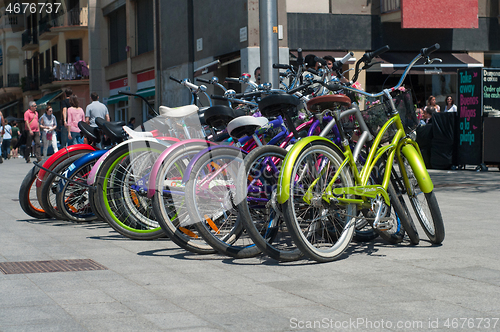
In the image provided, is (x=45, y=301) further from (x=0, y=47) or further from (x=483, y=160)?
(x=0, y=47)

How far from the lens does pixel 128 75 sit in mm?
30328

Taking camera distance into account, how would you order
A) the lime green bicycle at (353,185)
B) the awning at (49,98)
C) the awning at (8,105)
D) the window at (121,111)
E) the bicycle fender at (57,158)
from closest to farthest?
the lime green bicycle at (353,185), the bicycle fender at (57,158), the window at (121,111), the awning at (49,98), the awning at (8,105)

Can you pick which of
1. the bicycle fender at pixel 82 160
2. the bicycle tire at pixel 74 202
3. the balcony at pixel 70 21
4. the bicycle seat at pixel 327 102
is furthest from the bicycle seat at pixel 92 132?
the balcony at pixel 70 21

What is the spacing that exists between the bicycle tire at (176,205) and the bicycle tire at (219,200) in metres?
0.13

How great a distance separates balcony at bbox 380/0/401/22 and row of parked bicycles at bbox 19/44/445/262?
15.3 m

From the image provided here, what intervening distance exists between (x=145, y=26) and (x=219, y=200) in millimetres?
25146

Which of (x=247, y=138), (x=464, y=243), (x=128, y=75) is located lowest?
(x=464, y=243)

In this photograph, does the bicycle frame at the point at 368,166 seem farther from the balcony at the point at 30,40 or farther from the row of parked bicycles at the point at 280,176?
the balcony at the point at 30,40

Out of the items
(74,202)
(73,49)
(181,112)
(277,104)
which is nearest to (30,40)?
(73,49)

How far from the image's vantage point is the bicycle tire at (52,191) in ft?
21.9

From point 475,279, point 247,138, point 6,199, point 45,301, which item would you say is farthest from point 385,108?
point 6,199

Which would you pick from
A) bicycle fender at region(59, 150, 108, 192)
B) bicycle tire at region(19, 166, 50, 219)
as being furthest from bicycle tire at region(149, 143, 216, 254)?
bicycle tire at region(19, 166, 50, 219)

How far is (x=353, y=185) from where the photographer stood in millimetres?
4793

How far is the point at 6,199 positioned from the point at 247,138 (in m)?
5.18
